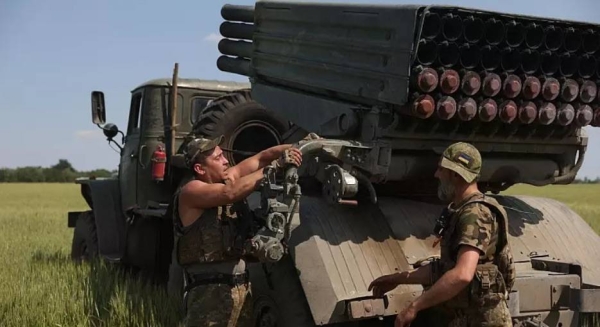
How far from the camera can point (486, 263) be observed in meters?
4.27

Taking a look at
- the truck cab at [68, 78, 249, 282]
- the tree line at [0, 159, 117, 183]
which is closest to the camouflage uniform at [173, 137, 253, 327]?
the truck cab at [68, 78, 249, 282]

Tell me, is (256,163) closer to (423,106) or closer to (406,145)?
(406,145)

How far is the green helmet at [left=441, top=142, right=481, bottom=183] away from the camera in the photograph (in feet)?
13.8

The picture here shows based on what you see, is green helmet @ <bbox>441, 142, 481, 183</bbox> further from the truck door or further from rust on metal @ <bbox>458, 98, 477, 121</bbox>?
the truck door

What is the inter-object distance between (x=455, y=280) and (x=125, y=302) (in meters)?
4.00

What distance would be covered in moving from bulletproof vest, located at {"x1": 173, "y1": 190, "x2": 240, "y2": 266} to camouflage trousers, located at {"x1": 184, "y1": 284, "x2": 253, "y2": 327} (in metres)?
0.19

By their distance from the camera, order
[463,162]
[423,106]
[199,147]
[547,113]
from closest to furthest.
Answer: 1. [463,162]
2. [423,106]
3. [199,147]
4. [547,113]

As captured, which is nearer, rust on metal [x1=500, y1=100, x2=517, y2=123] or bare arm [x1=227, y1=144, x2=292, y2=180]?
rust on metal [x1=500, y1=100, x2=517, y2=123]

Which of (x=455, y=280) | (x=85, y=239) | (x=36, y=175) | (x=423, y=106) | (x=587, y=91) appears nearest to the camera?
(x=455, y=280)

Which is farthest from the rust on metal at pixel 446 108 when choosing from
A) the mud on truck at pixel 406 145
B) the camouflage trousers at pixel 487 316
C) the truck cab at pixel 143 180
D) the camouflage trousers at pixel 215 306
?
the truck cab at pixel 143 180

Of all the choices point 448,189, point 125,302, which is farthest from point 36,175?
point 448,189

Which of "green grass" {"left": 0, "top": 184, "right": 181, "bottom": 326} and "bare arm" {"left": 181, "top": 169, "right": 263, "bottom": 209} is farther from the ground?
"bare arm" {"left": 181, "top": 169, "right": 263, "bottom": 209}

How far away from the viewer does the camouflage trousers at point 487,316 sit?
13.9 feet

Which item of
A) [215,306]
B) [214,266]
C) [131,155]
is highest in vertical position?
[131,155]
